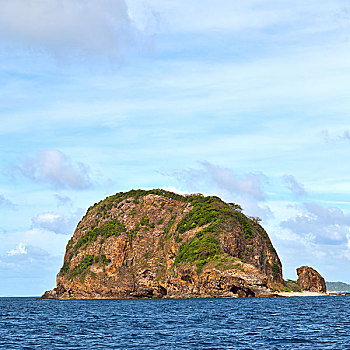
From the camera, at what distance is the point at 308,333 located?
60.8 metres

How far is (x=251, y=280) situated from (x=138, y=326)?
106411 millimetres

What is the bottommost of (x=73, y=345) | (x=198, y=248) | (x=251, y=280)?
(x=73, y=345)

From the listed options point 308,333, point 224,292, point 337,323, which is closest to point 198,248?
point 224,292

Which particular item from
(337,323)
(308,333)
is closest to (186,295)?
(337,323)

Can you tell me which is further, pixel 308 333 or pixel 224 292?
pixel 224 292

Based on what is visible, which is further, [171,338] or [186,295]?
[186,295]

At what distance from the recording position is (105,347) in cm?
5047

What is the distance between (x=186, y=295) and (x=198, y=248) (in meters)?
19.8

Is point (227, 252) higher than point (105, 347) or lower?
higher

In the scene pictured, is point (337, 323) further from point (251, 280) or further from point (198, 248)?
point (198, 248)

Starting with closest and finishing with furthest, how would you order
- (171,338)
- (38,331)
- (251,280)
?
1. (171,338)
2. (38,331)
3. (251,280)

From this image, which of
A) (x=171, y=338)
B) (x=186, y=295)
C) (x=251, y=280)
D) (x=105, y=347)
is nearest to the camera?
(x=105, y=347)

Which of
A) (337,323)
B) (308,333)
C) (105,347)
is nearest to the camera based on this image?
(105,347)

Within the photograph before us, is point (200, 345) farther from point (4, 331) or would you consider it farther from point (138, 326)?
point (4, 331)
